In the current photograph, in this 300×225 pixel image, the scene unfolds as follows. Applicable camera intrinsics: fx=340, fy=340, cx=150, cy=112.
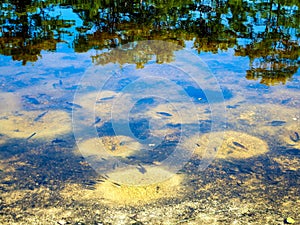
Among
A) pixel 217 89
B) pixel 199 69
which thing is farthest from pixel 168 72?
pixel 217 89

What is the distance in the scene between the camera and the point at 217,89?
30.1 ft

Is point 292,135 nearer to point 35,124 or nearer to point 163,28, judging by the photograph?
point 35,124

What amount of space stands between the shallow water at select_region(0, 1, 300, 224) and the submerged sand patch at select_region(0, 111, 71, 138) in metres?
0.02

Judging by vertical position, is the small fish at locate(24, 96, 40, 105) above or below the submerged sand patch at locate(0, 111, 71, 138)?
above

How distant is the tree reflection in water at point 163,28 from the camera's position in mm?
11344

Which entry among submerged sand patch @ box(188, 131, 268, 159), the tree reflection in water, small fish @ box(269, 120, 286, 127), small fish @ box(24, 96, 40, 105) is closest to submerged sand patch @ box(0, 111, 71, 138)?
small fish @ box(24, 96, 40, 105)

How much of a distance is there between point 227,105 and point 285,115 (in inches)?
52.9

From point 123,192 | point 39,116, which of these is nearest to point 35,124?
point 39,116

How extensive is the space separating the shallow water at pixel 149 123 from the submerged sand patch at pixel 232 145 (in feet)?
0.11

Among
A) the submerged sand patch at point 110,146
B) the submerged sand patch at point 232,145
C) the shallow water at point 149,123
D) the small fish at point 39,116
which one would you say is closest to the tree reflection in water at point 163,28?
the shallow water at point 149,123

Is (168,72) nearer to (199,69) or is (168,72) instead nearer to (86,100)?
(199,69)

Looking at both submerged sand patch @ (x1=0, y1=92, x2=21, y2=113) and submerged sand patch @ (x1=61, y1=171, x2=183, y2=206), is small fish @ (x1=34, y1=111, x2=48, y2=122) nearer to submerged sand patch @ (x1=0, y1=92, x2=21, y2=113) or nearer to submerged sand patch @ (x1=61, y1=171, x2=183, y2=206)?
submerged sand patch @ (x1=0, y1=92, x2=21, y2=113)

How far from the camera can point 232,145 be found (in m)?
6.77

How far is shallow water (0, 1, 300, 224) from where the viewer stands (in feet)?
16.9
